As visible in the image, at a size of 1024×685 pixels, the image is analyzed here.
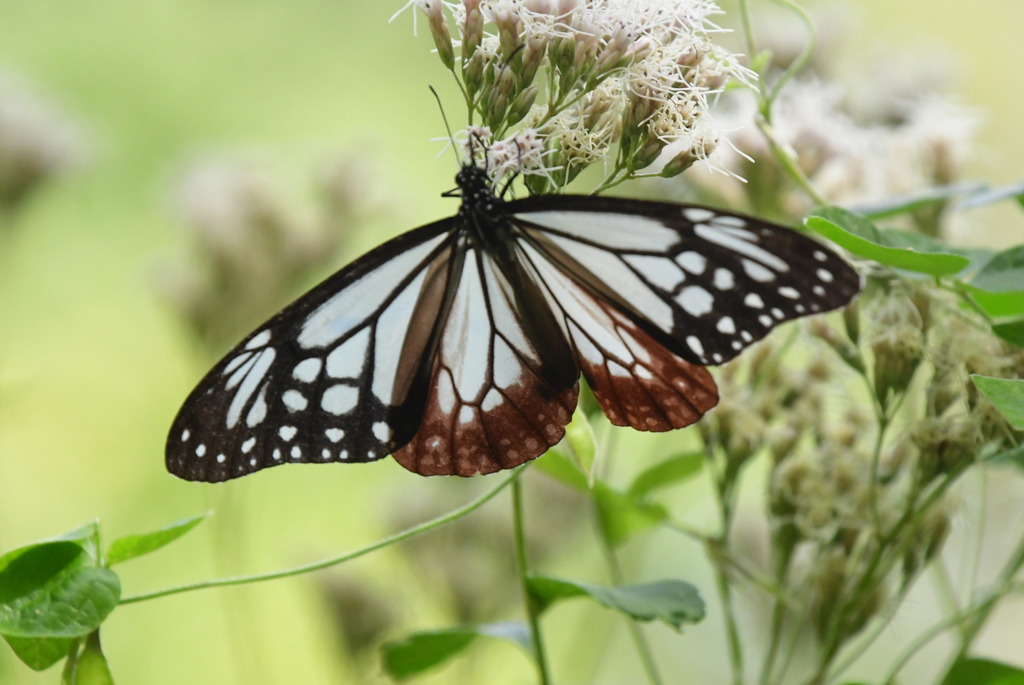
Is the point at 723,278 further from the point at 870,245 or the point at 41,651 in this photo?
the point at 41,651

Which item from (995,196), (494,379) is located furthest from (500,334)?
(995,196)

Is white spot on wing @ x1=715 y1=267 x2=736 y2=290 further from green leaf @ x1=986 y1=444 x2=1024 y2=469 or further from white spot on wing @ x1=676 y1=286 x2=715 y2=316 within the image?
green leaf @ x1=986 y1=444 x2=1024 y2=469

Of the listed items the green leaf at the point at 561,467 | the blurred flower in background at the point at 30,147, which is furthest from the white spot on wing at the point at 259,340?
the blurred flower in background at the point at 30,147

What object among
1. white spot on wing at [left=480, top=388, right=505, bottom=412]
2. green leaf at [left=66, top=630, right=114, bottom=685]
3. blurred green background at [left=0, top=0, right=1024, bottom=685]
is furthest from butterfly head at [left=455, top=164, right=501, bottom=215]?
blurred green background at [left=0, top=0, right=1024, bottom=685]

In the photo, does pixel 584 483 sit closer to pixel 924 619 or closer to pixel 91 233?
pixel 924 619

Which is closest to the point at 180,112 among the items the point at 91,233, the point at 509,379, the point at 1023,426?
the point at 91,233
